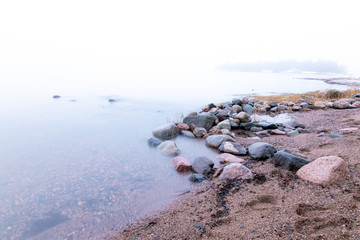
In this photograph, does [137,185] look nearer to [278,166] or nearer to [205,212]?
[205,212]


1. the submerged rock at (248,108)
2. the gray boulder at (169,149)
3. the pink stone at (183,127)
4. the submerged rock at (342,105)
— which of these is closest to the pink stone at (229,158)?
the gray boulder at (169,149)

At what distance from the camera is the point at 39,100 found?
65.8ft

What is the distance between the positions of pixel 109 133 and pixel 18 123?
6.63 meters

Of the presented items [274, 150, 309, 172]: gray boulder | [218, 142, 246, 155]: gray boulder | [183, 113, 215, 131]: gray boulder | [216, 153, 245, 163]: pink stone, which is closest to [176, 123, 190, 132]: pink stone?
[183, 113, 215, 131]: gray boulder

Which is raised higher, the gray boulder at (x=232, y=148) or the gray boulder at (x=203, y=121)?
the gray boulder at (x=203, y=121)

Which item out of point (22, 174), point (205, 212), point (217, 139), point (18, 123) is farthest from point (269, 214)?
point (18, 123)

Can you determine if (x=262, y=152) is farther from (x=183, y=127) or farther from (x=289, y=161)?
(x=183, y=127)

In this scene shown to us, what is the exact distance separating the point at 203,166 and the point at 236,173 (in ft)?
3.58

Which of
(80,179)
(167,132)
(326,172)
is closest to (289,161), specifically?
(326,172)

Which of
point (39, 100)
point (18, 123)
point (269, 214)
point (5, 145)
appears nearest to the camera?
point (269, 214)

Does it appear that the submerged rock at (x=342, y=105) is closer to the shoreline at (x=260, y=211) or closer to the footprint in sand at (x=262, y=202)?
the shoreline at (x=260, y=211)

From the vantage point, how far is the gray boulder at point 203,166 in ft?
17.9

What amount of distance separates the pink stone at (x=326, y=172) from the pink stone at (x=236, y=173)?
1077 millimetres

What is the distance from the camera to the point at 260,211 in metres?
3.26
